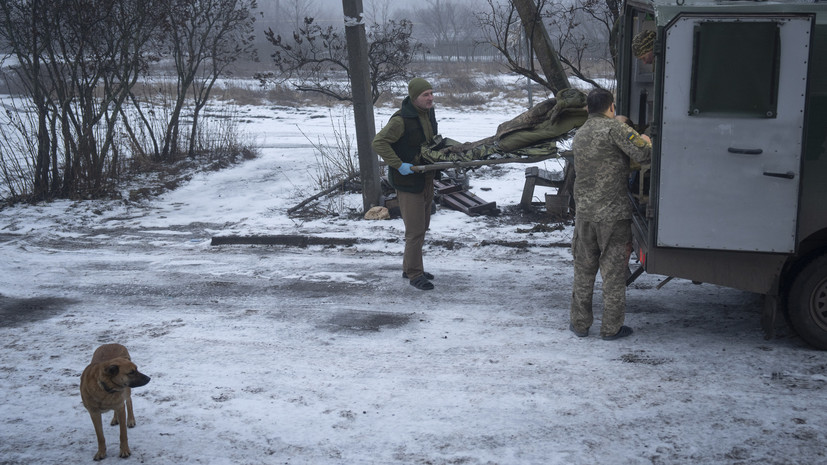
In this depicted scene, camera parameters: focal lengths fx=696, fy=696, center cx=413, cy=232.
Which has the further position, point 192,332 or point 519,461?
point 192,332

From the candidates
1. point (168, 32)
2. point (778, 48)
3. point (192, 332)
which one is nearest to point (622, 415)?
point (778, 48)

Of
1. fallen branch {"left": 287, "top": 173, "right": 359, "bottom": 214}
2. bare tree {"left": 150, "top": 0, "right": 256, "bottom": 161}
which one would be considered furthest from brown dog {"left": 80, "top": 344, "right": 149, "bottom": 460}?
bare tree {"left": 150, "top": 0, "right": 256, "bottom": 161}

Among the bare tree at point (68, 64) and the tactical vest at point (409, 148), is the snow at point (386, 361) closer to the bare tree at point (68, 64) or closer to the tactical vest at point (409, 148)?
the tactical vest at point (409, 148)

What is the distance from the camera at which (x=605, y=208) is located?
4965mm

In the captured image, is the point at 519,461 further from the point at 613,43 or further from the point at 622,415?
the point at 613,43

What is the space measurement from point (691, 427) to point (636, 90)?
3730mm

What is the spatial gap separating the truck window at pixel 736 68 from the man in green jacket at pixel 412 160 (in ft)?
8.42

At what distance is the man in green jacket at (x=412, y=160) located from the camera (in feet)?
20.8

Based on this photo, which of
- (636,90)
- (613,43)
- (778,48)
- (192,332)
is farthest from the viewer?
(613,43)

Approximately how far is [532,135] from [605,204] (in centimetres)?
168

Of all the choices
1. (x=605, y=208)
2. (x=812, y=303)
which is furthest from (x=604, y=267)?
(x=812, y=303)

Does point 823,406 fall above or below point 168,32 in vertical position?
below

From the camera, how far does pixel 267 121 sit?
21234 millimetres

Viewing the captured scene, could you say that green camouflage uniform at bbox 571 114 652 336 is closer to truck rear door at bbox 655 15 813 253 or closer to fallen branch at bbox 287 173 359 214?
truck rear door at bbox 655 15 813 253
